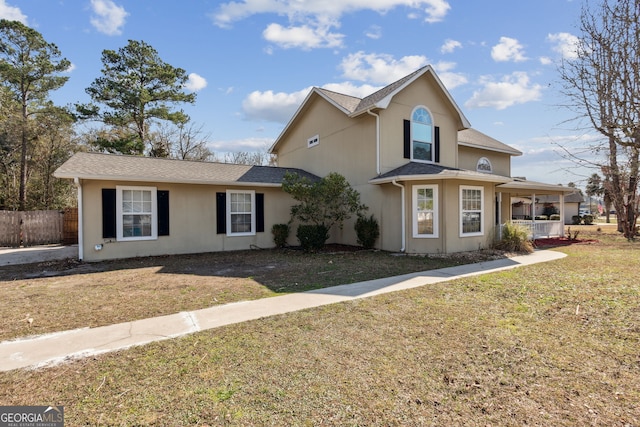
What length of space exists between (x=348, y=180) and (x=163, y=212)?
742 cm

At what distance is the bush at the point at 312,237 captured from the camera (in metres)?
11.7

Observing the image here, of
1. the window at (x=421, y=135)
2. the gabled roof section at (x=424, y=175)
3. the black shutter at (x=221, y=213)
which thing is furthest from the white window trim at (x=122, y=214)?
the window at (x=421, y=135)

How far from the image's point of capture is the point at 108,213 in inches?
399

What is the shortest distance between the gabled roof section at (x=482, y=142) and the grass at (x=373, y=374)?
13.3 metres

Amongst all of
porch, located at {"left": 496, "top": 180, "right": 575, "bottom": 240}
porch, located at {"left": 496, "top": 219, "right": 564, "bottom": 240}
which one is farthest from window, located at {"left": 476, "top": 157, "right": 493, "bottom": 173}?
porch, located at {"left": 496, "top": 219, "right": 564, "bottom": 240}

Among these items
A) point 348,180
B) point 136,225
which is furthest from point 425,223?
point 136,225

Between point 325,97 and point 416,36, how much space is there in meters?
4.33

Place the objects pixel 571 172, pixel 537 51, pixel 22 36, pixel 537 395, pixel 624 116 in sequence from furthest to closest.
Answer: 1. pixel 22 36
2. pixel 537 51
3. pixel 571 172
4. pixel 624 116
5. pixel 537 395

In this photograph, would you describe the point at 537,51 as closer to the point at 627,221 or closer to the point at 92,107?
the point at 627,221

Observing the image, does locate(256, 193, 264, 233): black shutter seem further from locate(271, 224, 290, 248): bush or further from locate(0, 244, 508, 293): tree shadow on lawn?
locate(0, 244, 508, 293): tree shadow on lawn

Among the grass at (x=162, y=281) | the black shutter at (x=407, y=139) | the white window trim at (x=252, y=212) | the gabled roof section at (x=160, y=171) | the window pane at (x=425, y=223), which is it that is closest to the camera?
the grass at (x=162, y=281)

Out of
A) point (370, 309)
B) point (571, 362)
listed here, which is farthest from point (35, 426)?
point (571, 362)

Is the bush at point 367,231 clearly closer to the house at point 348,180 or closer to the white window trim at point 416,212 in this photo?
the house at point 348,180

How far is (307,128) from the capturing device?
1614 cm
